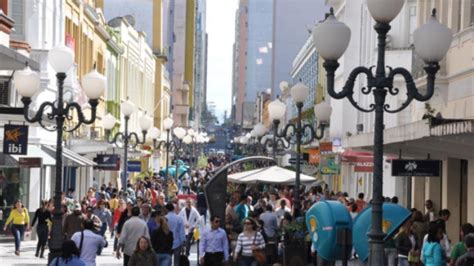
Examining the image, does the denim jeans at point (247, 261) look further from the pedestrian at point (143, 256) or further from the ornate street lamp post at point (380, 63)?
the ornate street lamp post at point (380, 63)

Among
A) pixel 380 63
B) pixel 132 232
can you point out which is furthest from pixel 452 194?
pixel 380 63

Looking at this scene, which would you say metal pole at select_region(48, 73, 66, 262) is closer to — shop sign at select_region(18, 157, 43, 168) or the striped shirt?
the striped shirt

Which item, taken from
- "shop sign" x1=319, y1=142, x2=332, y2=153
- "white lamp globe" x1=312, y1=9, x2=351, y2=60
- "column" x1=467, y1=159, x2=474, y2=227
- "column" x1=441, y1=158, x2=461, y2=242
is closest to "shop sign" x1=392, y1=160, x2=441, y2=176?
"column" x1=467, y1=159, x2=474, y2=227

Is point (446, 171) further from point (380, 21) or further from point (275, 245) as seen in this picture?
point (380, 21)

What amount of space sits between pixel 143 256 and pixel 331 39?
15.2ft

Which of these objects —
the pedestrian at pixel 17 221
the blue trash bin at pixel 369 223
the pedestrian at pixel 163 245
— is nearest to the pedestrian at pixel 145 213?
the pedestrian at pixel 163 245

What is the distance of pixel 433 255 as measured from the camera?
16312 mm

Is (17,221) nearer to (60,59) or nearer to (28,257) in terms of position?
(28,257)

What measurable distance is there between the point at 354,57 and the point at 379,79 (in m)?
40.3

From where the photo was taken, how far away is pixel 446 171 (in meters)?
28.2

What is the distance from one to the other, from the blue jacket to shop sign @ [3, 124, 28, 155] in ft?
31.1

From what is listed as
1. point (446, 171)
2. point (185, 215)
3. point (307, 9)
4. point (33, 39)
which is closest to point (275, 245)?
point (185, 215)

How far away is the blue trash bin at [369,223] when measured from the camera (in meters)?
15.4

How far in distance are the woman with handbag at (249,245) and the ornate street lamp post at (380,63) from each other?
21.7ft
